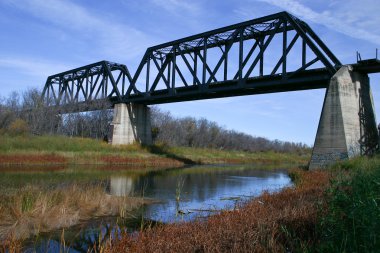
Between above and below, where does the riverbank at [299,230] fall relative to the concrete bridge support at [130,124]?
below

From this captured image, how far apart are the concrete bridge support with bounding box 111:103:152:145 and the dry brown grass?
143ft

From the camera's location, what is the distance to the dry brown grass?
11228 mm

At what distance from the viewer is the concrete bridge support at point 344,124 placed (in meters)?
30.6

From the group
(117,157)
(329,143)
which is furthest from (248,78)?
(117,157)

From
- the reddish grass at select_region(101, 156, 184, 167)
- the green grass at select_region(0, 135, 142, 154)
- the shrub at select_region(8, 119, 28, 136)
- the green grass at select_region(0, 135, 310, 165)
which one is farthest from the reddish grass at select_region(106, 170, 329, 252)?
the shrub at select_region(8, 119, 28, 136)

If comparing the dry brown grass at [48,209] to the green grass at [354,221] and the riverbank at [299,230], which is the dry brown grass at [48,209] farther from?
the green grass at [354,221]

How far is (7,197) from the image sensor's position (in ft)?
43.9

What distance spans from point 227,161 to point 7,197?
5717cm

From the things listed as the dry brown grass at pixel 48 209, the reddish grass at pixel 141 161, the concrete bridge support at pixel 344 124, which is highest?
the concrete bridge support at pixel 344 124

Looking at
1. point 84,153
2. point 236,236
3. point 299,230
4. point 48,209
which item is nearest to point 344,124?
point 299,230

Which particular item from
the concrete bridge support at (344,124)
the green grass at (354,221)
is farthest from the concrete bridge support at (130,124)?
the green grass at (354,221)

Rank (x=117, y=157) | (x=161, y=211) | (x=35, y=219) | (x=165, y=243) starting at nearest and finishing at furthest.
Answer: (x=165, y=243)
(x=35, y=219)
(x=161, y=211)
(x=117, y=157)

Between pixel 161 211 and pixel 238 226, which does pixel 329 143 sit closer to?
pixel 161 211

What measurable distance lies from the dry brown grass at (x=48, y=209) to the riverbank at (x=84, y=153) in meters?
26.3
